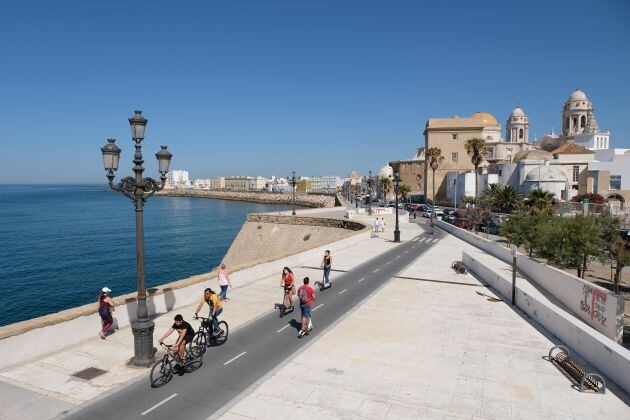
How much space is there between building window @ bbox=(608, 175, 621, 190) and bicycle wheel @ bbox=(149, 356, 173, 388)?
7149 centimetres

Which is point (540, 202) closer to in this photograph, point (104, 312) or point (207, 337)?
point (207, 337)

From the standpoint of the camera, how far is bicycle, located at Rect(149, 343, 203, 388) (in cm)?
841

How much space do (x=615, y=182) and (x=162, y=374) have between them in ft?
236

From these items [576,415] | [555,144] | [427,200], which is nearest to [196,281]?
[576,415]

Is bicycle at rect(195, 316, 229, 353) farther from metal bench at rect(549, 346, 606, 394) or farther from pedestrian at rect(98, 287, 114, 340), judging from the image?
metal bench at rect(549, 346, 606, 394)

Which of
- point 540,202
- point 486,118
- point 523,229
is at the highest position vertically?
point 486,118

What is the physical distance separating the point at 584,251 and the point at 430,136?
2906 inches

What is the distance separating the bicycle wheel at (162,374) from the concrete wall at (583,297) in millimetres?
11116

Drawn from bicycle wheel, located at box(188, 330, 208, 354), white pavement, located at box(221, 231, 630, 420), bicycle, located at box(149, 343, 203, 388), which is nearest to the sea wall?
white pavement, located at box(221, 231, 630, 420)

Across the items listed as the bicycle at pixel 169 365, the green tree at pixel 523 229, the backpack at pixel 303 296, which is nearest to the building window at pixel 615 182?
the green tree at pixel 523 229

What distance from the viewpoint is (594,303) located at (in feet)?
41.9

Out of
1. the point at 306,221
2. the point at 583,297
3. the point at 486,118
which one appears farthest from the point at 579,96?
the point at 583,297

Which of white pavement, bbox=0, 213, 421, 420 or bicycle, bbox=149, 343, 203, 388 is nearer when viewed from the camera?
white pavement, bbox=0, 213, 421, 420

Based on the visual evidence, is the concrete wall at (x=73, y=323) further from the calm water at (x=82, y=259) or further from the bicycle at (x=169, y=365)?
the calm water at (x=82, y=259)
